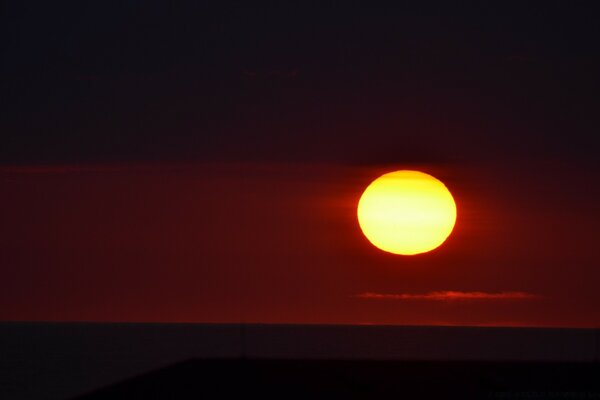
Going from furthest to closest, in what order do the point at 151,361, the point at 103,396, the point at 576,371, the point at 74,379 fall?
the point at 151,361
the point at 74,379
the point at 576,371
the point at 103,396

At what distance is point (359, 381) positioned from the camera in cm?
2400

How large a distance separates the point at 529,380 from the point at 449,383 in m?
2.16

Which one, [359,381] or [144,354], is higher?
[144,354]

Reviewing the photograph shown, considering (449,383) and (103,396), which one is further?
(449,383)

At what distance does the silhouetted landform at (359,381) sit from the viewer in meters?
22.5

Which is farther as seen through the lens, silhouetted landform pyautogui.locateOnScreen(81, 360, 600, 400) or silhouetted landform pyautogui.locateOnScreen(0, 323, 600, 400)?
silhouetted landform pyautogui.locateOnScreen(0, 323, 600, 400)

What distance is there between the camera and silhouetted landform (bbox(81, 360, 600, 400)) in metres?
22.5

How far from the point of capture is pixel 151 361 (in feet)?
309

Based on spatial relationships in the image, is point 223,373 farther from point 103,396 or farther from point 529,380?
point 529,380

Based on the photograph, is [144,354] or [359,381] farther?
[144,354]

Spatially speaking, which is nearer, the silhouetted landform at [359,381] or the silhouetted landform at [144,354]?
the silhouetted landform at [359,381]

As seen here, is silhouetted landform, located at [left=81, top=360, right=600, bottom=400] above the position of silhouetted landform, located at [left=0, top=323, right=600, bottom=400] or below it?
below

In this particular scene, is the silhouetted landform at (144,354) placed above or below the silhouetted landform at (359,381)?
above

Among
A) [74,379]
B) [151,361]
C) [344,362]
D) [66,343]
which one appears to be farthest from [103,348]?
[344,362]
